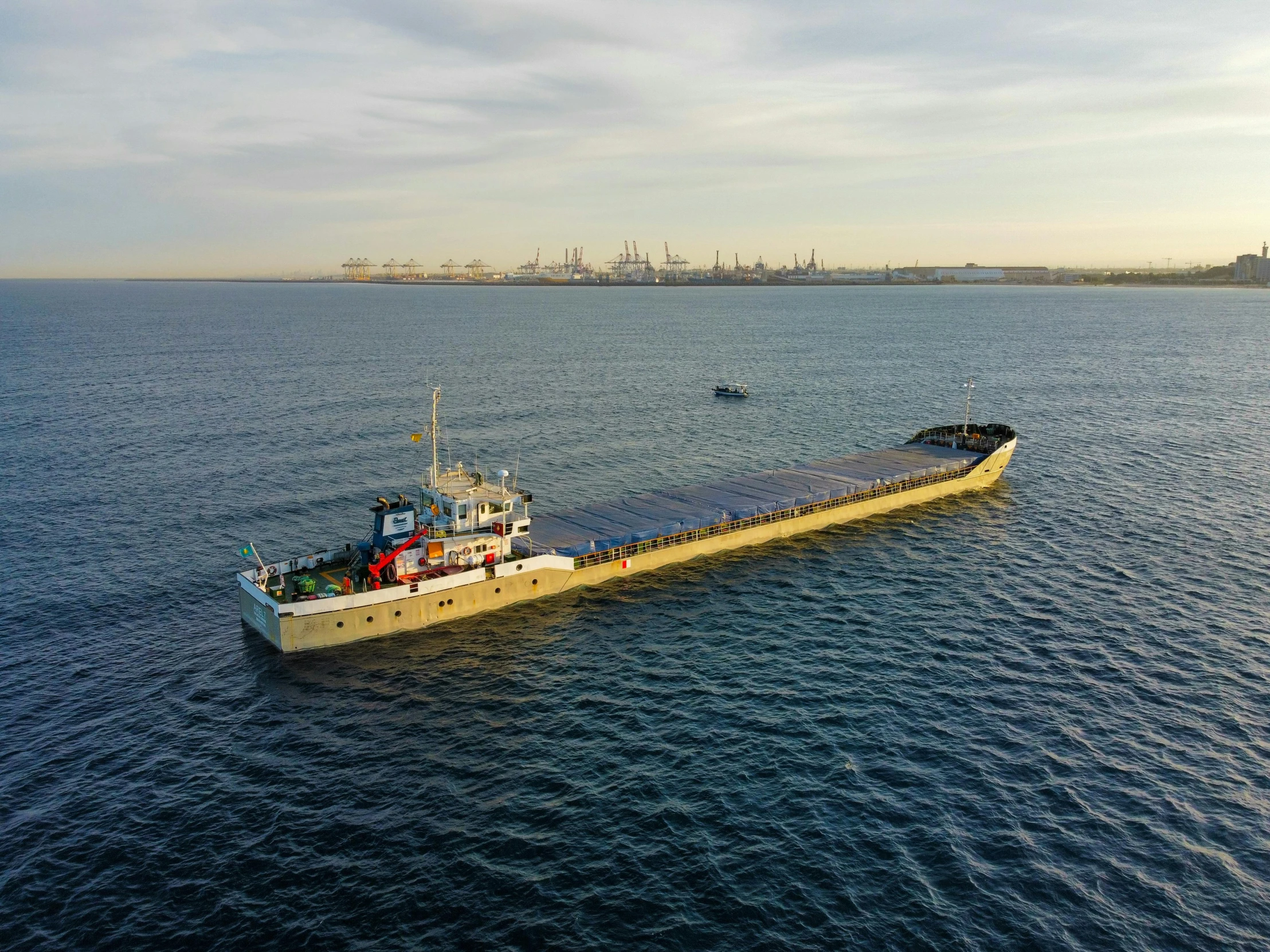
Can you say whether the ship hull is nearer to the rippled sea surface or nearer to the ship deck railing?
the ship deck railing

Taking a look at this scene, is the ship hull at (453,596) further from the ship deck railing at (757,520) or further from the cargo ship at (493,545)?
the ship deck railing at (757,520)

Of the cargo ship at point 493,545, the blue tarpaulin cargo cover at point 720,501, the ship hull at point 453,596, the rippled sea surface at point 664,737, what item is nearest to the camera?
the rippled sea surface at point 664,737

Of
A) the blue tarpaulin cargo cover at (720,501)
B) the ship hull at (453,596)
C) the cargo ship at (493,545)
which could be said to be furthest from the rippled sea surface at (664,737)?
the blue tarpaulin cargo cover at (720,501)

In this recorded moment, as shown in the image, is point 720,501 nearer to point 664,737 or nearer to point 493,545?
point 493,545

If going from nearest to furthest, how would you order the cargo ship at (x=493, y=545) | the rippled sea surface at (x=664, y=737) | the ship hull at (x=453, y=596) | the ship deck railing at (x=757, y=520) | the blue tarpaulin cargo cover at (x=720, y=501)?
the rippled sea surface at (x=664, y=737)
the ship hull at (x=453, y=596)
the cargo ship at (x=493, y=545)
the ship deck railing at (x=757, y=520)
the blue tarpaulin cargo cover at (x=720, y=501)

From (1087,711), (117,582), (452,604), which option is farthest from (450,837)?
(117,582)

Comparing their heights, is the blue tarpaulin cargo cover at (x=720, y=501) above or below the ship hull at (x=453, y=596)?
above

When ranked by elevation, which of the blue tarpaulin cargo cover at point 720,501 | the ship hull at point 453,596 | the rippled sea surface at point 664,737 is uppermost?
the blue tarpaulin cargo cover at point 720,501

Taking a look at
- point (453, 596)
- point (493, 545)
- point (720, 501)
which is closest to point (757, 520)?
point (720, 501)

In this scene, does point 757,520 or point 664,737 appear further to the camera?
point 757,520
